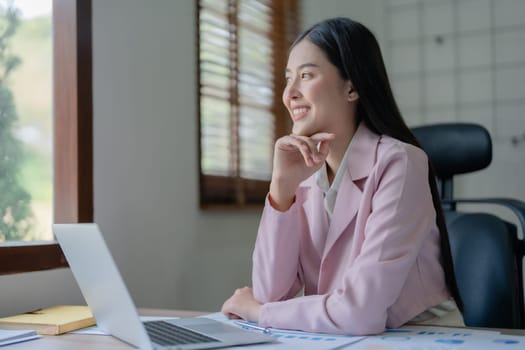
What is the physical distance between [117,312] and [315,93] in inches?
22.9

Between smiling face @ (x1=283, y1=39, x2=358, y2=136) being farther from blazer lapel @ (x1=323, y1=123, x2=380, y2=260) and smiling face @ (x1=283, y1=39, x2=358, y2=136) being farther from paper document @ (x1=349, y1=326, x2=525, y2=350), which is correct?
paper document @ (x1=349, y1=326, x2=525, y2=350)

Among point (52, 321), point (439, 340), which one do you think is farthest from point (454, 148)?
point (52, 321)

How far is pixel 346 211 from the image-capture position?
1.29m

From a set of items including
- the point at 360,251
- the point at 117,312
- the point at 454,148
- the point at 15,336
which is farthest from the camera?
the point at 454,148

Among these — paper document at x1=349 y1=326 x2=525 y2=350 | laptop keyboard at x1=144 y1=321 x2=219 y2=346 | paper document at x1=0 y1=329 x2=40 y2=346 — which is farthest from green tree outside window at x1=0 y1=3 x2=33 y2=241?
paper document at x1=349 y1=326 x2=525 y2=350

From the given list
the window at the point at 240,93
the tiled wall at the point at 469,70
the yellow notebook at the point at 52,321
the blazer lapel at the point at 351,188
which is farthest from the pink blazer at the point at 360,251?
the tiled wall at the point at 469,70

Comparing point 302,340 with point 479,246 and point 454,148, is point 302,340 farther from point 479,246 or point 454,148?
point 454,148

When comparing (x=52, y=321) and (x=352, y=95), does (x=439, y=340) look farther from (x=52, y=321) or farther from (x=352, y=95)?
(x=52, y=321)

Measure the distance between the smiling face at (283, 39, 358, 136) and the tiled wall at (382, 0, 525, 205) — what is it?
1832 mm

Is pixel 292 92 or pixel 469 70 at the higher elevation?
pixel 469 70

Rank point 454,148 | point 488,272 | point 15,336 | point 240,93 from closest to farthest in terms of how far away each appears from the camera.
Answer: point 15,336 < point 488,272 < point 454,148 < point 240,93

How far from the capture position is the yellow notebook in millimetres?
1207

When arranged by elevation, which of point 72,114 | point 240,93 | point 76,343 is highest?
point 240,93

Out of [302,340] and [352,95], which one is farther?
[352,95]
